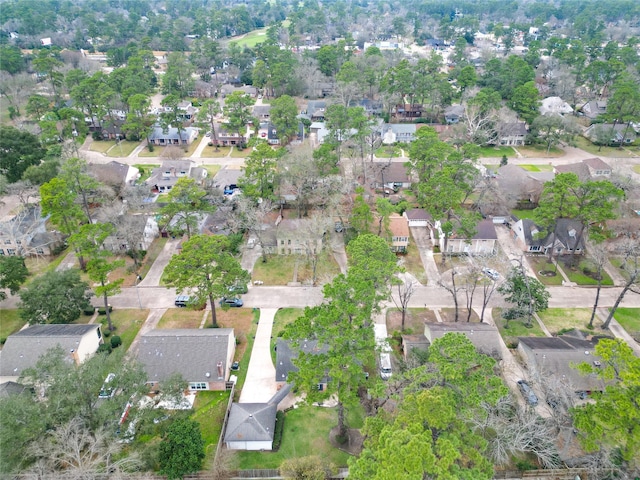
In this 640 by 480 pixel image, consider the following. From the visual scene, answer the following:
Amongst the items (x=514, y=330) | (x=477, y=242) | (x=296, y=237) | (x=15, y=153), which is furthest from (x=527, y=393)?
(x=15, y=153)

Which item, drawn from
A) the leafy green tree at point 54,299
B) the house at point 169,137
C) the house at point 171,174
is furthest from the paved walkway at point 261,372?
the house at point 169,137

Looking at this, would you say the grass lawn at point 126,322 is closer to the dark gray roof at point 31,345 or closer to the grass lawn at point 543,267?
the dark gray roof at point 31,345

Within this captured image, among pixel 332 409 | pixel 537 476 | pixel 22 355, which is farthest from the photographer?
pixel 22 355

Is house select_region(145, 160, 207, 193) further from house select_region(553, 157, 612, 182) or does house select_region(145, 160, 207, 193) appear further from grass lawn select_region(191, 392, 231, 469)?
house select_region(553, 157, 612, 182)

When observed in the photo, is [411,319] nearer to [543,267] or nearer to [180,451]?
[543,267]

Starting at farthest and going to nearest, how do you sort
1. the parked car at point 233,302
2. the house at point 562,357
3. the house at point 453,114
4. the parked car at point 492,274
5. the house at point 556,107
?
the house at point 453,114 → the house at point 556,107 → the parked car at point 492,274 → the parked car at point 233,302 → the house at point 562,357

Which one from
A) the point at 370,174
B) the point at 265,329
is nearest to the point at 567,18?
the point at 370,174

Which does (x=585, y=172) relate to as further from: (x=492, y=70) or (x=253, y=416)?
(x=253, y=416)
